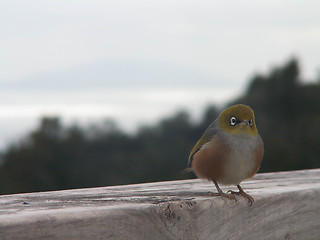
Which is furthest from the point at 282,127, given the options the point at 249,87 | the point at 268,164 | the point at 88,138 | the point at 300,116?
the point at 88,138

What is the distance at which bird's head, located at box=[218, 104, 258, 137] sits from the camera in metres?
4.77

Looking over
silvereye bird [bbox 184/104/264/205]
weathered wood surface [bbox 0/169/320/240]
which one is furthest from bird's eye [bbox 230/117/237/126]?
weathered wood surface [bbox 0/169/320/240]

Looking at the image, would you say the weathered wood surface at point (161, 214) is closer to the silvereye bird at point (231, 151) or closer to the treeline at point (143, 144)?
the silvereye bird at point (231, 151)

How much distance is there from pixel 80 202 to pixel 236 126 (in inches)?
68.9

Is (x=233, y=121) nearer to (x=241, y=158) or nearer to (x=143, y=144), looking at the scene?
(x=241, y=158)

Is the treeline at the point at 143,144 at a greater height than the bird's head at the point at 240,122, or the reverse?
the bird's head at the point at 240,122

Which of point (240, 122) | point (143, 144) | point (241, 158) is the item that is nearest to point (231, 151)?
point (241, 158)

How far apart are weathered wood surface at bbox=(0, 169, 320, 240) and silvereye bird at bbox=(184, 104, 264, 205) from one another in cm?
19

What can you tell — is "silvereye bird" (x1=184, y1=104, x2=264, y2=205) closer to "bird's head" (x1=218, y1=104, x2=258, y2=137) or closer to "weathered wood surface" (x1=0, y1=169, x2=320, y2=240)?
"bird's head" (x1=218, y1=104, x2=258, y2=137)

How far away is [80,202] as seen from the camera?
11.3ft

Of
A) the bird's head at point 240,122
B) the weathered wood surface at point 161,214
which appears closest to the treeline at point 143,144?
the bird's head at point 240,122

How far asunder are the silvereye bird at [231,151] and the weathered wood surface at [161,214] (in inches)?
7.4

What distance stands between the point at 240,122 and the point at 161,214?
1.85 meters

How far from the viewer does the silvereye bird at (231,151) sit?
4.59 m
